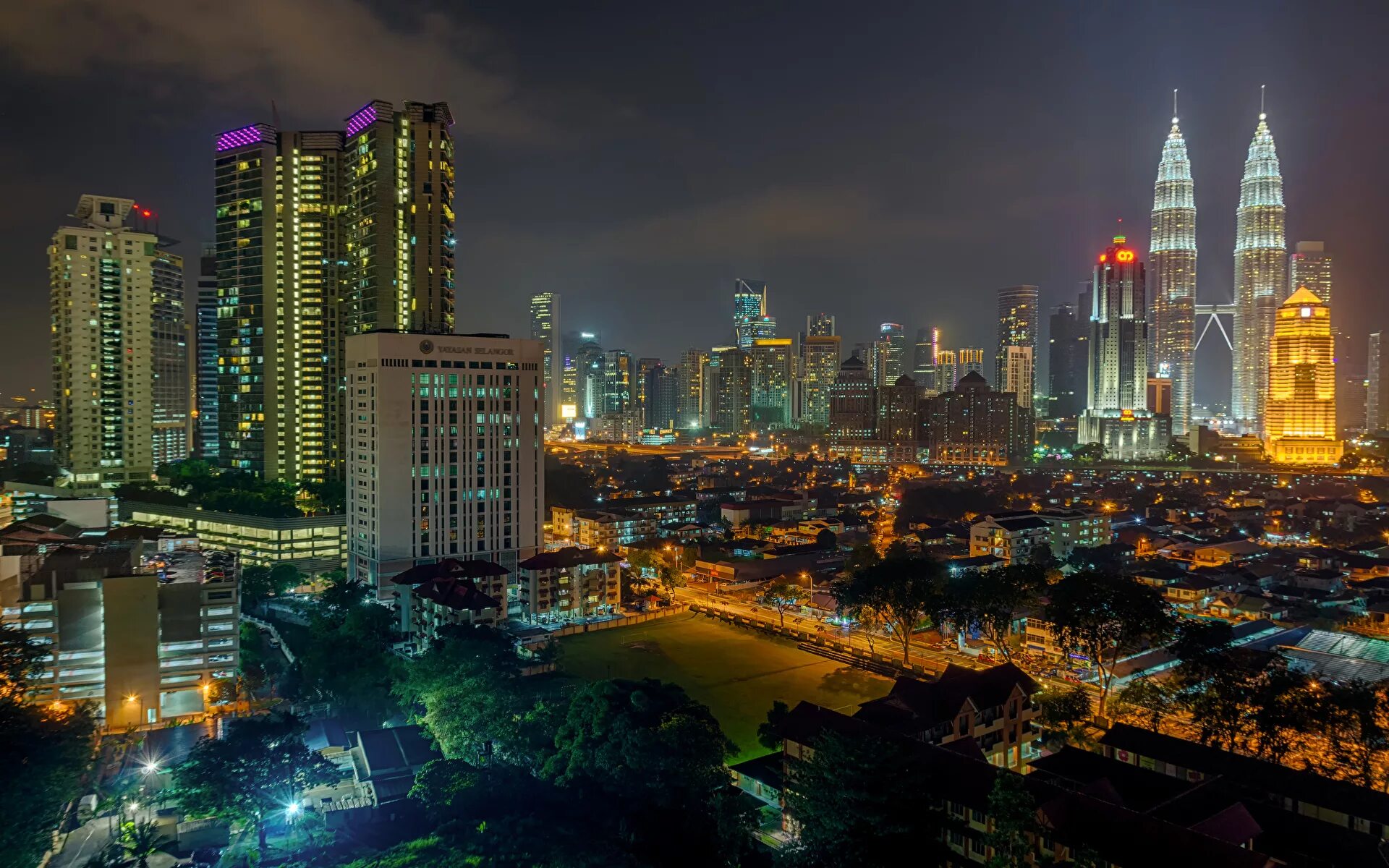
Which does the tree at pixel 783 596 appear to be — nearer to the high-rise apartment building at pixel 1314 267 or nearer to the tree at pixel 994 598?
the tree at pixel 994 598

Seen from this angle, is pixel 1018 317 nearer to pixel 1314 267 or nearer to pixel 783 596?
pixel 1314 267

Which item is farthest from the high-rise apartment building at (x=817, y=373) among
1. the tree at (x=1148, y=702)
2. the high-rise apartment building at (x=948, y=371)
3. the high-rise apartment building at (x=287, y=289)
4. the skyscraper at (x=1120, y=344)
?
the tree at (x=1148, y=702)

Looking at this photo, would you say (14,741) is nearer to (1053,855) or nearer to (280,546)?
(1053,855)

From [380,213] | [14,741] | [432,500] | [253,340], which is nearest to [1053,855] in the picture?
[14,741]

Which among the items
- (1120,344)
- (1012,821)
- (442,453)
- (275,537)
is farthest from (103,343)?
(1120,344)

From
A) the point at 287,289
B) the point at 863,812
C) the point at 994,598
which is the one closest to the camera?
the point at 863,812
